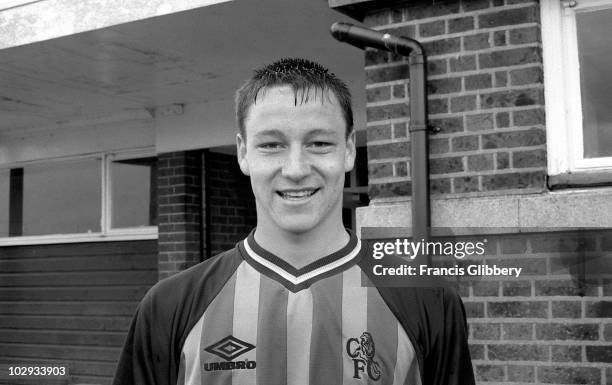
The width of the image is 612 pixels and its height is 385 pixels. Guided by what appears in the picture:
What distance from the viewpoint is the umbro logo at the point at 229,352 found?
2.10m

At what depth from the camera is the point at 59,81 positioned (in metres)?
7.21

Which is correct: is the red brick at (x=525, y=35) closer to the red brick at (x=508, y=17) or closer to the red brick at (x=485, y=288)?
the red brick at (x=508, y=17)

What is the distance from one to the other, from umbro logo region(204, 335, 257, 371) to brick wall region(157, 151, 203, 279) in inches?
232

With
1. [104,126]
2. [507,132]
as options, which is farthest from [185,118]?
[507,132]

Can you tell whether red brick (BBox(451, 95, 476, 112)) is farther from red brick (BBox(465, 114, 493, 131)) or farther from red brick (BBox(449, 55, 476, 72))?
red brick (BBox(449, 55, 476, 72))

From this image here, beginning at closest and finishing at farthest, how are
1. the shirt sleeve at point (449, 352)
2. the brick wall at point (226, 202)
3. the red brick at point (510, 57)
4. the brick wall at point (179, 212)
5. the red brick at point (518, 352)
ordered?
the shirt sleeve at point (449, 352) < the red brick at point (518, 352) < the red brick at point (510, 57) < the brick wall at point (179, 212) < the brick wall at point (226, 202)

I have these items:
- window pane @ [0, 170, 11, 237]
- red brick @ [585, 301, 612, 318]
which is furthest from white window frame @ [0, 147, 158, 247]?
red brick @ [585, 301, 612, 318]

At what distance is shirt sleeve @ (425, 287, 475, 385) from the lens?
2186 mm

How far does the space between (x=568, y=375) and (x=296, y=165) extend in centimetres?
254

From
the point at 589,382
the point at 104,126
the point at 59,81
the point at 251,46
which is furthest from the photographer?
the point at 104,126

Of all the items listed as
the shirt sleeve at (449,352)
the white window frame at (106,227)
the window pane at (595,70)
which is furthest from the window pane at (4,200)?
the shirt sleeve at (449,352)

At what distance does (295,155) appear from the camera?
2074mm

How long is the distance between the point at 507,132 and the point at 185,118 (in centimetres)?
462

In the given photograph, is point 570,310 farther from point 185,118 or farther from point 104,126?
point 104,126
